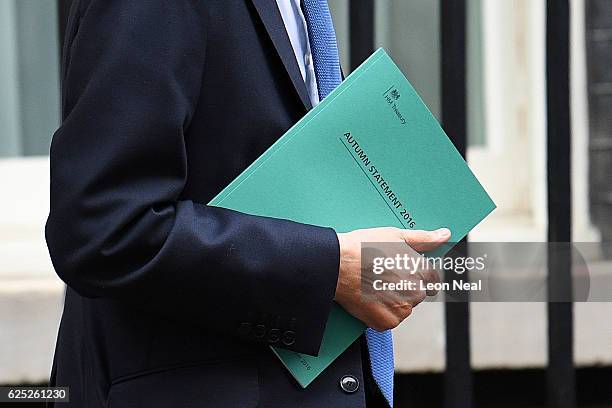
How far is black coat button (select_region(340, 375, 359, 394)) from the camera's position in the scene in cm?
141

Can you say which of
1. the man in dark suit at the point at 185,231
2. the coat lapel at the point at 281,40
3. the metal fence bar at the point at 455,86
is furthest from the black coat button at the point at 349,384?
the metal fence bar at the point at 455,86

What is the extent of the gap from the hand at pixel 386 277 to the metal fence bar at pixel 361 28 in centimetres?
71

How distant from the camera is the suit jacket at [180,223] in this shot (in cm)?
125

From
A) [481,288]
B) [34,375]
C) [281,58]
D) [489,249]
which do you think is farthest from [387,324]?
[34,375]

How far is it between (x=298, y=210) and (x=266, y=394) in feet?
0.75

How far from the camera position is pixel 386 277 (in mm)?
1360

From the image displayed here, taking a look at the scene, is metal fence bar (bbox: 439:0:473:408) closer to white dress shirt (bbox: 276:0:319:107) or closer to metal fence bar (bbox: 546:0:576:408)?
metal fence bar (bbox: 546:0:576:408)

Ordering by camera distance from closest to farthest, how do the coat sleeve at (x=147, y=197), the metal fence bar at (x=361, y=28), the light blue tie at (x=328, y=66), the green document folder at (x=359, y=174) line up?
the coat sleeve at (x=147, y=197) → the green document folder at (x=359, y=174) → the light blue tie at (x=328, y=66) → the metal fence bar at (x=361, y=28)

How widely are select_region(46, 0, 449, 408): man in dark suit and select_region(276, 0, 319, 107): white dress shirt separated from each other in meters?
0.05

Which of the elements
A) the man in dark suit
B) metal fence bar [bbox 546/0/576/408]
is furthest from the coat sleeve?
metal fence bar [bbox 546/0/576/408]

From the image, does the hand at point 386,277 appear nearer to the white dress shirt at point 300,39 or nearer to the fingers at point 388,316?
the fingers at point 388,316

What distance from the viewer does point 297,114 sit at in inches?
54.7

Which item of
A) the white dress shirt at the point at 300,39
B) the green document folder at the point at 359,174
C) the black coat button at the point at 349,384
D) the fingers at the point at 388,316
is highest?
the white dress shirt at the point at 300,39

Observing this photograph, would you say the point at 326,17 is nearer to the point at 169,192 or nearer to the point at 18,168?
the point at 169,192
